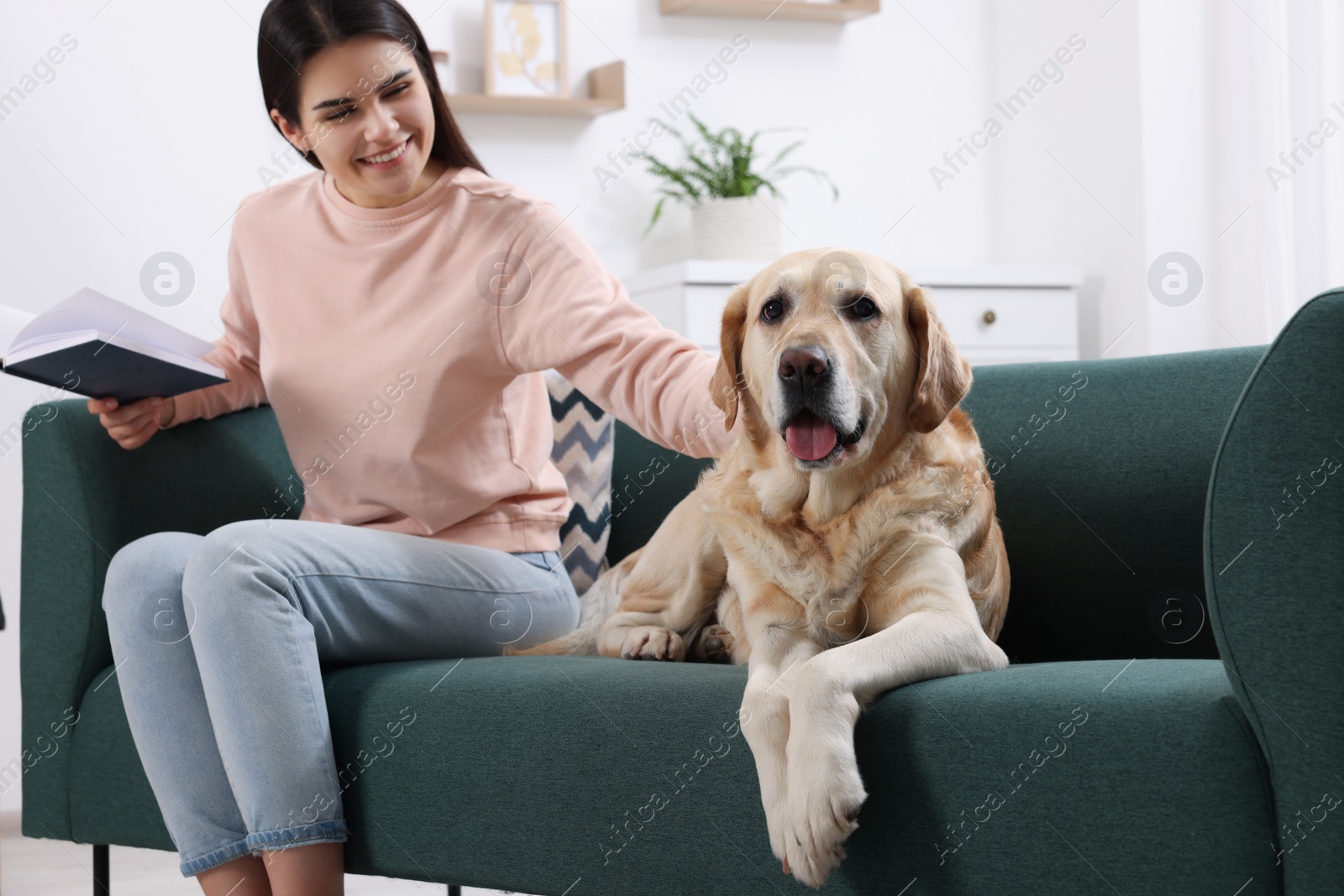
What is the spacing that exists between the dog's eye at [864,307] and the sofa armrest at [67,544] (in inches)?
44.4

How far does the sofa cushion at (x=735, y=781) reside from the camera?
1.00m

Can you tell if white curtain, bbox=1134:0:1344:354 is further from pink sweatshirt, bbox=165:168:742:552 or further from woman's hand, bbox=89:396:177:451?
woman's hand, bbox=89:396:177:451

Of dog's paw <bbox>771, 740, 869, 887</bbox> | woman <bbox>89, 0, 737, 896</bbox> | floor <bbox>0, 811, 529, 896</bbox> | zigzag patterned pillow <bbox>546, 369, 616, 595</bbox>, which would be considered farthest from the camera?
floor <bbox>0, 811, 529, 896</bbox>

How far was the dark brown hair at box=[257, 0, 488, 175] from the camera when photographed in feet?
5.65

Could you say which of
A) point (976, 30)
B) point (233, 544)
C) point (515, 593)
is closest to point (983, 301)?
point (976, 30)

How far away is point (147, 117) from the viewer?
126 inches

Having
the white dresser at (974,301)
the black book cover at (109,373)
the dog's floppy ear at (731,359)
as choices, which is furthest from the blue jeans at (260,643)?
the white dresser at (974,301)

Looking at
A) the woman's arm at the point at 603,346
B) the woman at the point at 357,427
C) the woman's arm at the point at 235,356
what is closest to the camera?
the woman at the point at 357,427

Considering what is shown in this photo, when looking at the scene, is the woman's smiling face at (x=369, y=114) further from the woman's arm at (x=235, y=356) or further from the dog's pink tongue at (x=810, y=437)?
the dog's pink tongue at (x=810, y=437)

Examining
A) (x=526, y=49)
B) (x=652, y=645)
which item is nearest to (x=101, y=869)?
(x=652, y=645)

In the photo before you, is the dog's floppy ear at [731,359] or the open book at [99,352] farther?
the open book at [99,352]

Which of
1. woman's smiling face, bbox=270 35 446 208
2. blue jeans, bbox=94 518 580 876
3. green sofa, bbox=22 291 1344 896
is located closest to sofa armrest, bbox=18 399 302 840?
green sofa, bbox=22 291 1344 896

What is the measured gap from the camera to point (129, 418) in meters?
1.82

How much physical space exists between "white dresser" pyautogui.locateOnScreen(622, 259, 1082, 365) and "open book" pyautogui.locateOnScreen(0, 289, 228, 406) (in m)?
1.67
